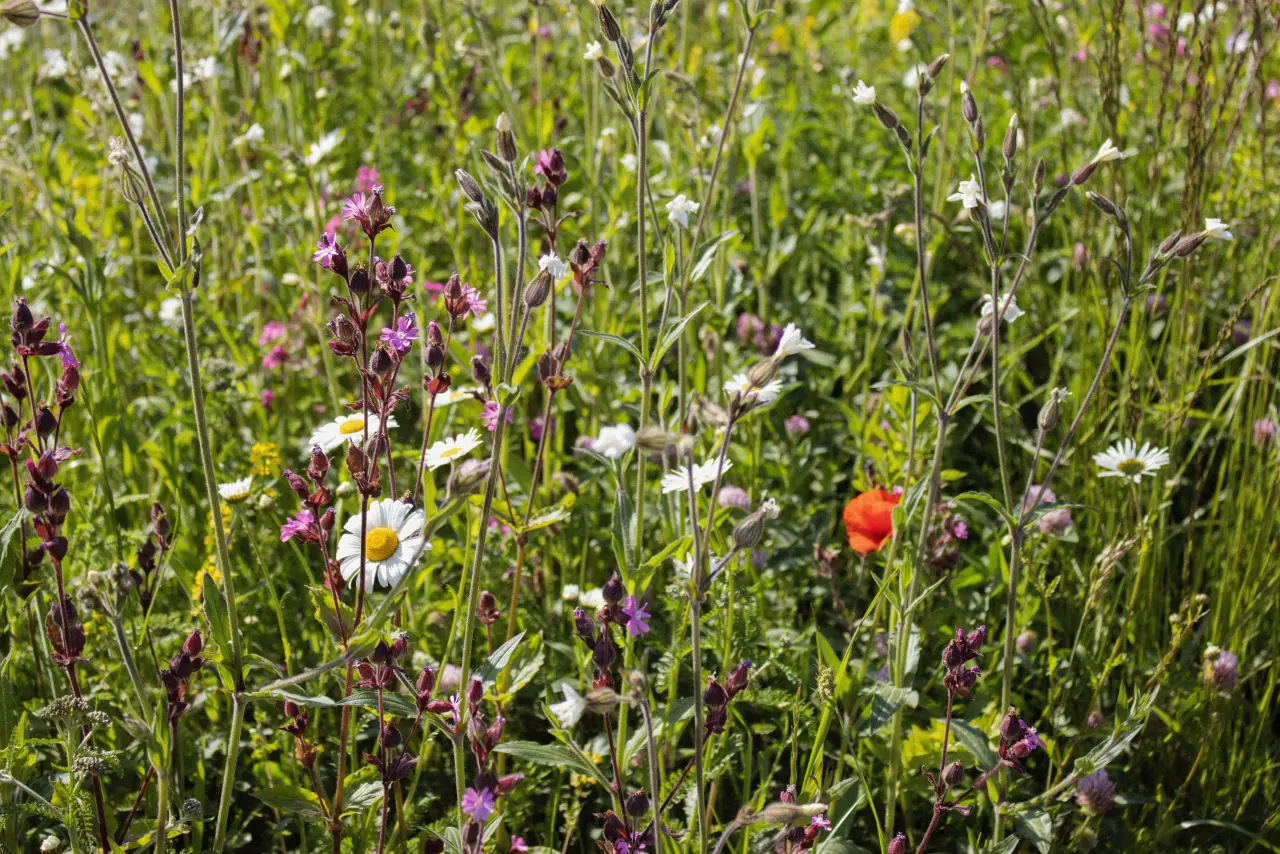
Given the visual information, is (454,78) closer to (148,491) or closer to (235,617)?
(148,491)

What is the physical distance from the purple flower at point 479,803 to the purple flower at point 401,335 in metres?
0.60

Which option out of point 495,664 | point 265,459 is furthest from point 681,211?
point 265,459

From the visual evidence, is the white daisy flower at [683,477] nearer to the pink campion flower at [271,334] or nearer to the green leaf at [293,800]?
the green leaf at [293,800]

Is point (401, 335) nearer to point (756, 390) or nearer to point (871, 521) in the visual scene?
point (756, 390)

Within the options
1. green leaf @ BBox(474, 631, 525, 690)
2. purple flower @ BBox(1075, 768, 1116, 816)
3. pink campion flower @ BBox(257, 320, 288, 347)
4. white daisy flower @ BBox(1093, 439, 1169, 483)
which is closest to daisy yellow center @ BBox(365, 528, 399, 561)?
green leaf @ BBox(474, 631, 525, 690)

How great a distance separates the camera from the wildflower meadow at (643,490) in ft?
5.13

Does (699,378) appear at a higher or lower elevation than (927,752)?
higher

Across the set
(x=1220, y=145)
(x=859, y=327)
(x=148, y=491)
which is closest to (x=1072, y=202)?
(x=1220, y=145)

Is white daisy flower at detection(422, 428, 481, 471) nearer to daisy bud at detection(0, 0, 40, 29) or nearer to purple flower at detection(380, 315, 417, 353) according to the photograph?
purple flower at detection(380, 315, 417, 353)

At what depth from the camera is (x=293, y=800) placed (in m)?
1.67

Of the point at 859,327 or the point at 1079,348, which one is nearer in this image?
the point at 1079,348

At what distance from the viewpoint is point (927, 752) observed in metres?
1.97

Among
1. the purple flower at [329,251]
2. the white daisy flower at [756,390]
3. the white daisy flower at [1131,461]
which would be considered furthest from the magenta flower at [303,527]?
the white daisy flower at [1131,461]

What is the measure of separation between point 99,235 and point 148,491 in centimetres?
119
